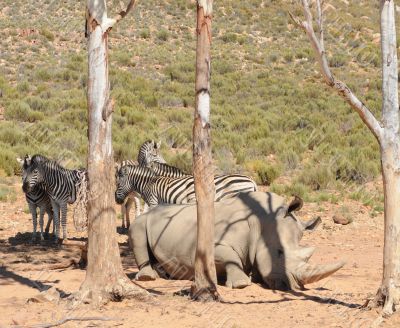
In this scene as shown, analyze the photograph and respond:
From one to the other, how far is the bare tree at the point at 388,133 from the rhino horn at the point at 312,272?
582 mm

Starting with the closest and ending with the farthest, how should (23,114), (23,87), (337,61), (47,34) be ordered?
1. (23,114)
2. (23,87)
3. (47,34)
4. (337,61)

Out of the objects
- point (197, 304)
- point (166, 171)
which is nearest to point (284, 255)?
point (197, 304)

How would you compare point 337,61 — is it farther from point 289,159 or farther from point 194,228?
point 194,228

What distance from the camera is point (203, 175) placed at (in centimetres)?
759

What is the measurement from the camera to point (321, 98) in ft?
113

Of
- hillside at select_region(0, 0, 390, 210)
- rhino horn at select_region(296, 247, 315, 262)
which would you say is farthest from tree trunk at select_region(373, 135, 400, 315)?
hillside at select_region(0, 0, 390, 210)

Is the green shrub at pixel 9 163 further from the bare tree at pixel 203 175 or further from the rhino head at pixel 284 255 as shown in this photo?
the bare tree at pixel 203 175

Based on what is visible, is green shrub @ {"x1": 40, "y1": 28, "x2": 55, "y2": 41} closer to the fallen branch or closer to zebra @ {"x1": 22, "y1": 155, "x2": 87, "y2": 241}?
zebra @ {"x1": 22, "y1": 155, "x2": 87, "y2": 241}

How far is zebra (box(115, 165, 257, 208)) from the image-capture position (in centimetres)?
1215

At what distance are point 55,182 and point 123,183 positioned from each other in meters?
1.51

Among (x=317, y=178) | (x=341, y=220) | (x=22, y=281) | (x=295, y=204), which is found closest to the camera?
(x=295, y=204)

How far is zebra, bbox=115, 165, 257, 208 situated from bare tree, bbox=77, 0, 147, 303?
404 cm

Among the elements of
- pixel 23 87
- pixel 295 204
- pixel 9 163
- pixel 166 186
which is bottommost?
pixel 295 204

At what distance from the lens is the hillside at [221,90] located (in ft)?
70.0
